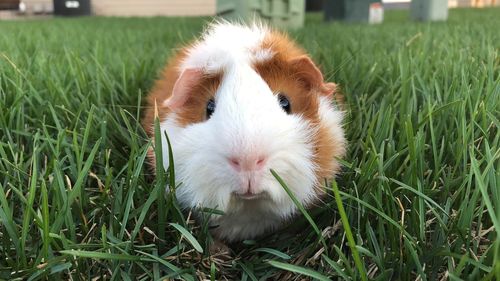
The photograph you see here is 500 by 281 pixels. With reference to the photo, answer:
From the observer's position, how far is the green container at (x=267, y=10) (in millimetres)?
3658

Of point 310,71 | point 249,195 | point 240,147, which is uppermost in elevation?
point 310,71

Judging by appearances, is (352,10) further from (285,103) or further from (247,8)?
(285,103)

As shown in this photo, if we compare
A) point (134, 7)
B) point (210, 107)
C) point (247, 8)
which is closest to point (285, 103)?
point (210, 107)

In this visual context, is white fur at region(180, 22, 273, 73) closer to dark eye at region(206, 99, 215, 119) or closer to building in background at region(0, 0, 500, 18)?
dark eye at region(206, 99, 215, 119)

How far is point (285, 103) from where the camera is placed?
3.64 feet

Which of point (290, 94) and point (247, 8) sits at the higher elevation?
point (247, 8)

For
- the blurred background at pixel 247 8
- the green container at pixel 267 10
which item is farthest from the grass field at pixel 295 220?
the green container at pixel 267 10

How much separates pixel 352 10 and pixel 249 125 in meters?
5.93

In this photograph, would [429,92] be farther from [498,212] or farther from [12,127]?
[12,127]

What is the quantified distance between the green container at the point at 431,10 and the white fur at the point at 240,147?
5.03m

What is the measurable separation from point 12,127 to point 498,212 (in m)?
1.32

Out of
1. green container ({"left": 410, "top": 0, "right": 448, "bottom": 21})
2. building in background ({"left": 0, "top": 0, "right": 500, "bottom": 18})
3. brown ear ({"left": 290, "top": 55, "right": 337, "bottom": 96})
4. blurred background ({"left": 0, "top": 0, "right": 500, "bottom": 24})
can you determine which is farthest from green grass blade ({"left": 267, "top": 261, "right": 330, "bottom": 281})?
building in background ({"left": 0, "top": 0, "right": 500, "bottom": 18})

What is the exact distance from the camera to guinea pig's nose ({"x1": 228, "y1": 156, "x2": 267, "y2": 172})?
0.91m

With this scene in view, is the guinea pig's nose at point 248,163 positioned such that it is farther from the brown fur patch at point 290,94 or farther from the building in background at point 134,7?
the building in background at point 134,7
